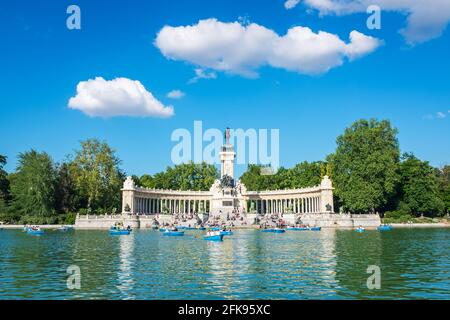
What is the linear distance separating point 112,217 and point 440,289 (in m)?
69.9

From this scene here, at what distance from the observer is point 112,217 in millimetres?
83562

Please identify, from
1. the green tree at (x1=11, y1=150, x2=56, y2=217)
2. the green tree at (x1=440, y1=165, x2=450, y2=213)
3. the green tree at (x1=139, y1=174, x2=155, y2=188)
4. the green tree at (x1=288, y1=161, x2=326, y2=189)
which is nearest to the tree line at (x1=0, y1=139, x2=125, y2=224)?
the green tree at (x1=11, y1=150, x2=56, y2=217)

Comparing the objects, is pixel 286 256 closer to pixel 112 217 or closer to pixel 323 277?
pixel 323 277

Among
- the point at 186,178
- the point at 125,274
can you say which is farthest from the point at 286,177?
the point at 125,274

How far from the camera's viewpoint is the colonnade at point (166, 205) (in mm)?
96688

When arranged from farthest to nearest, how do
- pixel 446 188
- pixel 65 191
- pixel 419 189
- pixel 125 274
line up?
pixel 446 188
pixel 65 191
pixel 419 189
pixel 125 274

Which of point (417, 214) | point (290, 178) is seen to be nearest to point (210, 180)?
point (290, 178)

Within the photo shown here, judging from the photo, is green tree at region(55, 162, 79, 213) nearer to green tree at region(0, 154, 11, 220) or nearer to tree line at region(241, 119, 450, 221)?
green tree at region(0, 154, 11, 220)

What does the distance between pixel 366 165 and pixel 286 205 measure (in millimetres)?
29345

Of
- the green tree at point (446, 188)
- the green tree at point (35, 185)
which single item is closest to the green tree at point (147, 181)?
the green tree at point (35, 185)

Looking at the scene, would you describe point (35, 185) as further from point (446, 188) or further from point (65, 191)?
point (446, 188)

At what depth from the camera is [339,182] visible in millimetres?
87500

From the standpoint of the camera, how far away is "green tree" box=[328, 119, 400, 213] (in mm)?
80750
